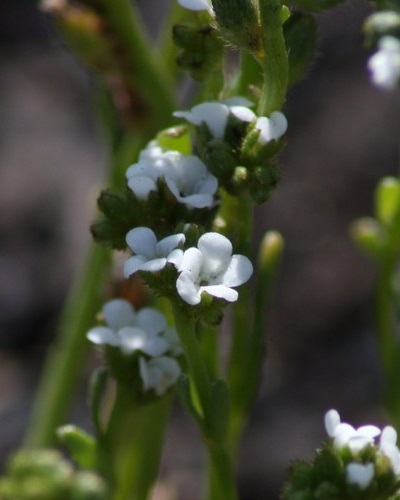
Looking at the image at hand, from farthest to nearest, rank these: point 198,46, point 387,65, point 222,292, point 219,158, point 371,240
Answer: point 371,240
point 387,65
point 198,46
point 219,158
point 222,292

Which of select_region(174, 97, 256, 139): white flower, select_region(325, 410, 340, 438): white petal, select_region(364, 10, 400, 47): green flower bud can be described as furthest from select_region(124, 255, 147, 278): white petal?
select_region(364, 10, 400, 47): green flower bud

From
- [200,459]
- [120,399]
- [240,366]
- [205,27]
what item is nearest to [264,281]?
[240,366]

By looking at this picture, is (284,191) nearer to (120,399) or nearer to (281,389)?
(281,389)

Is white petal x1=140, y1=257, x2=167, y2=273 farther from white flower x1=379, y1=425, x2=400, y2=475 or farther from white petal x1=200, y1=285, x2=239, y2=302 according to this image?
white flower x1=379, y1=425, x2=400, y2=475

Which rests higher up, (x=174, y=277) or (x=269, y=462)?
(x=269, y=462)

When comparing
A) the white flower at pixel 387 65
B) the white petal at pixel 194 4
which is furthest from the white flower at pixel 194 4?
the white flower at pixel 387 65

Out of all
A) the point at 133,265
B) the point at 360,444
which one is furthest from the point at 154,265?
the point at 360,444

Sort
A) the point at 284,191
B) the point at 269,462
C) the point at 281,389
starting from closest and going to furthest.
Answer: the point at 269,462 < the point at 281,389 < the point at 284,191

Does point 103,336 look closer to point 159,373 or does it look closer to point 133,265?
point 159,373
